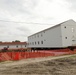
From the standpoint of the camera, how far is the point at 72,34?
4225cm

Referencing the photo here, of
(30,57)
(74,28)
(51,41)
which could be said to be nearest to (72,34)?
(74,28)

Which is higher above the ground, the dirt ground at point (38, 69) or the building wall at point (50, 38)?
the building wall at point (50, 38)

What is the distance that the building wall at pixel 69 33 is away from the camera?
40969mm

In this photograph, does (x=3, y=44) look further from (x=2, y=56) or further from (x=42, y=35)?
(x=2, y=56)

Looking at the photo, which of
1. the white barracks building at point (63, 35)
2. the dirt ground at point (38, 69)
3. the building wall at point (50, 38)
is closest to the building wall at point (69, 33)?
the white barracks building at point (63, 35)

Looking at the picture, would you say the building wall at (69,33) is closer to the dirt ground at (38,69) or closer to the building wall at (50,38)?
the building wall at (50,38)

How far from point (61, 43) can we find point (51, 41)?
19.9 feet

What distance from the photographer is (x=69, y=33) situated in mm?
41906

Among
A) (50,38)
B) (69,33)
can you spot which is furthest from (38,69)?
(50,38)

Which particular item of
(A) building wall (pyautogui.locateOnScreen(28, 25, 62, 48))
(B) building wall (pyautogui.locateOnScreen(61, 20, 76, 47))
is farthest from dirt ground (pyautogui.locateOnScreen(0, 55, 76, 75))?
(A) building wall (pyautogui.locateOnScreen(28, 25, 62, 48))

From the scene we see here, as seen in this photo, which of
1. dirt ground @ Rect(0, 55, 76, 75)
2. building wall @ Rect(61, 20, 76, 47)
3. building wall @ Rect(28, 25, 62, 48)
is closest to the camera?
dirt ground @ Rect(0, 55, 76, 75)

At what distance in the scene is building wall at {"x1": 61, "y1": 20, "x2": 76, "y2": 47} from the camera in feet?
134

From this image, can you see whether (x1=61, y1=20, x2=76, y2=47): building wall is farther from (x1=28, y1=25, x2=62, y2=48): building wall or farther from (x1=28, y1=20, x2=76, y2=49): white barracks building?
(x1=28, y1=25, x2=62, y2=48): building wall

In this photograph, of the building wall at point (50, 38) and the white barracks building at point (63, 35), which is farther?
the building wall at point (50, 38)
